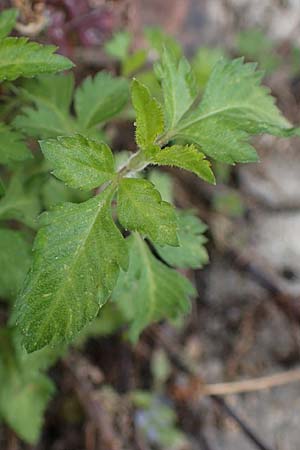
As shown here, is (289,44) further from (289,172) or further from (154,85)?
(154,85)

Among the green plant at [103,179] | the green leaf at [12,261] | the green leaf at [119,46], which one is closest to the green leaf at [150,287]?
the green plant at [103,179]

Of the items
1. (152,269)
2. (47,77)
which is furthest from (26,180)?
(152,269)

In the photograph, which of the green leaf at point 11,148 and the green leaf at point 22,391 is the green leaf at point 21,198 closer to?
the green leaf at point 11,148

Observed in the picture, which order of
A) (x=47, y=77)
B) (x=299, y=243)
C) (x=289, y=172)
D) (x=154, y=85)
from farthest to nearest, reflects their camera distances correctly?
(x=289, y=172)
(x=299, y=243)
(x=154, y=85)
(x=47, y=77)

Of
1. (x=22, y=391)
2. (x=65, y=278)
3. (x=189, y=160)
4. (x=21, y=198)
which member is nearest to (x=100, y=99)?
(x=21, y=198)

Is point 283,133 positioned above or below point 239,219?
above

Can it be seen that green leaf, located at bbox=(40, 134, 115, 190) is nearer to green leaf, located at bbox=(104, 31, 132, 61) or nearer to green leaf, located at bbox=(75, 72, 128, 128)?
green leaf, located at bbox=(75, 72, 128, 128)

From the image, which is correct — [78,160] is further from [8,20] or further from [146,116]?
[8,20]
